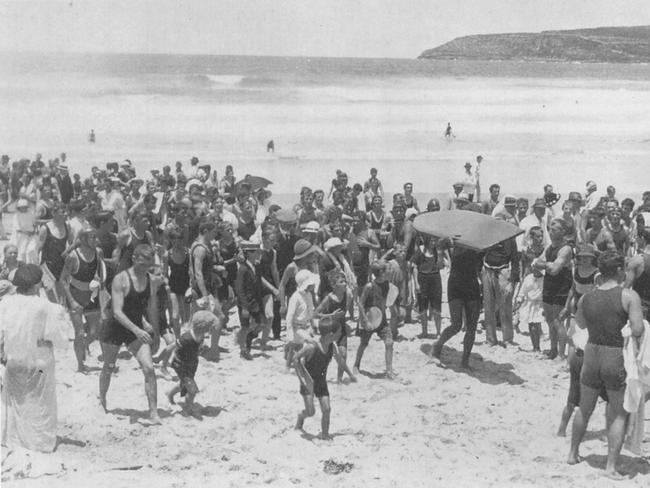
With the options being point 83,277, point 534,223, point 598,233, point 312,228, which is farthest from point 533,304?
point 83,277

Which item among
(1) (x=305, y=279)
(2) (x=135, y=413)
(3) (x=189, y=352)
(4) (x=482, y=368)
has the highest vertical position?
(1) (x=305, y=279)

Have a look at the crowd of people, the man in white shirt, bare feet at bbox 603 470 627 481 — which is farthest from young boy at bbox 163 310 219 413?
the man in white shirt

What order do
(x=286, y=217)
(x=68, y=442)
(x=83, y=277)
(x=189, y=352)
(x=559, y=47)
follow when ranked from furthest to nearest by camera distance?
(x=559, y=47)
(x=286, y=217)
(x=83, y=277)
(x=189, y=352)
(x=68, y=442)

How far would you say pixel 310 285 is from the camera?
7.66 meters

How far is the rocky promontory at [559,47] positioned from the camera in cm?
8738

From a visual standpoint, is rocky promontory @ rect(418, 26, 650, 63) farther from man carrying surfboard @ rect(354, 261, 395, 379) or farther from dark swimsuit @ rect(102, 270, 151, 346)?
dark swimsuit @ rect(102, 270, 151, 346)

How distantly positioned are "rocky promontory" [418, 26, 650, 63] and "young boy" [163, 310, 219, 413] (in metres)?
68.8

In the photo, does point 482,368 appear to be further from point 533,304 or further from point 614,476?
point 614,476

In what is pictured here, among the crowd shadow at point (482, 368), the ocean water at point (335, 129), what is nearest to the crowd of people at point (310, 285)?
the crowd shadow at point (482, 368)

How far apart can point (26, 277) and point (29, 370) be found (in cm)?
69

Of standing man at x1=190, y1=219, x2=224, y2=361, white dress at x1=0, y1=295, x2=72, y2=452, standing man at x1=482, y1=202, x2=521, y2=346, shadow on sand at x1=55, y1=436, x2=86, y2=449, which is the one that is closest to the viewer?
white dress at x1=0, y1=295, x2=72, y2=452

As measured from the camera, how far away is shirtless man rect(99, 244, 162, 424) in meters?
7.14

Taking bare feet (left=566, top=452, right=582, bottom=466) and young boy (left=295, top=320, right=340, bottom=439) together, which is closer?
bare feet (left=566, top=452, right=582, bottom=466)

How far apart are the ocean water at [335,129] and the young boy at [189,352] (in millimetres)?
14546
